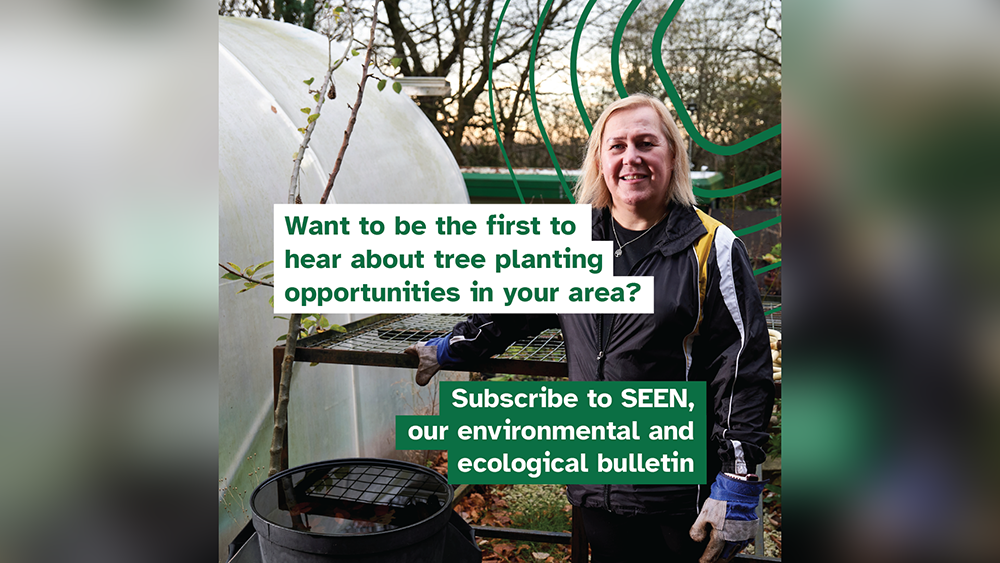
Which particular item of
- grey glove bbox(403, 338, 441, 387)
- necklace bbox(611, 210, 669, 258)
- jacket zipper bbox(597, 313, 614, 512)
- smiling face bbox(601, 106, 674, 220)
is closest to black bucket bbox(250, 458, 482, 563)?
grey glove bbox(403, 338, 441, 387)

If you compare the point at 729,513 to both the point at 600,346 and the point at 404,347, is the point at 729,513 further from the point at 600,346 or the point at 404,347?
the point at 404,347

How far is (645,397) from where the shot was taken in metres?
2.14

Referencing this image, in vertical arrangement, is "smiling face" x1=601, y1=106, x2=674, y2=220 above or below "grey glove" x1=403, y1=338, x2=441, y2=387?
above

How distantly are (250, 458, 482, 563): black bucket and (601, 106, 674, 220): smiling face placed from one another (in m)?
1.01

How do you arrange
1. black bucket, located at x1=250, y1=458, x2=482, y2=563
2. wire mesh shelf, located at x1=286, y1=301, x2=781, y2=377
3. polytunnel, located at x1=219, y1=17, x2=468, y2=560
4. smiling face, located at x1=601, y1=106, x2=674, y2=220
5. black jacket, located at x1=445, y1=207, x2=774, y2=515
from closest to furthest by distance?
black bucket, located at x1=250, y1=458, x2=482, y2=563
black jacket, located at x1=445, y1=207, x2=774, y2=515
smiling face, located at x1=601, y1=106, x2=674, y2=220
wire mesh shelf, located at x1=286, y1=301, x2=781, y2=377
polytunnel, located at x1=219, y1=17, x2=468, y2=560

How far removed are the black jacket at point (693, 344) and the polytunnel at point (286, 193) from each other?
130cm

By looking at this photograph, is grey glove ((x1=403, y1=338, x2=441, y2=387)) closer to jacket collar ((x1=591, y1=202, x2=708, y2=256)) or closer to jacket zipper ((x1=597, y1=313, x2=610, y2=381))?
jacket zipper ((x1=597, y1=313, x2=610, y2=381))

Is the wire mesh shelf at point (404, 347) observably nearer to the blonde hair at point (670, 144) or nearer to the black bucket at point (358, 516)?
the black bucket at point (358, 516)

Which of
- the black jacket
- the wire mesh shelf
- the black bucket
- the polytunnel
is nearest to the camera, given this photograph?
the black bucket

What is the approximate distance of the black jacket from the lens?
6.40ft

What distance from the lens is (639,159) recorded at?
2.09 m

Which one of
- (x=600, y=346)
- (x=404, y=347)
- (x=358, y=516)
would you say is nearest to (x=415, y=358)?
(x=404, y=347)
